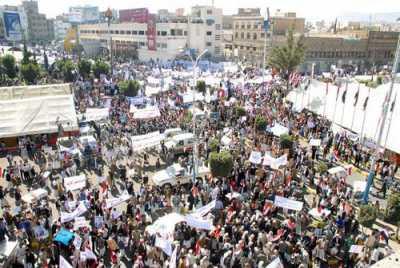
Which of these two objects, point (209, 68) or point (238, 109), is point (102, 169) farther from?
point (209, 68)

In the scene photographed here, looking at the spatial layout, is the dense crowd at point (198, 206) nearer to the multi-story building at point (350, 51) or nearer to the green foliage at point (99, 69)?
the green foliage at point (99, 69)

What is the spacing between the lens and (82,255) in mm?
12586

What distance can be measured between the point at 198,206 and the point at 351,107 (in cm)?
1636

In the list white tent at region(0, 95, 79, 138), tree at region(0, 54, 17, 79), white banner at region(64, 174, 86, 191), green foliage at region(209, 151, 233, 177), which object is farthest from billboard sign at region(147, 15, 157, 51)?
white banner at region(64, 174, 86, 191)

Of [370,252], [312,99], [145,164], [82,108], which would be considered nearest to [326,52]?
[312,99]

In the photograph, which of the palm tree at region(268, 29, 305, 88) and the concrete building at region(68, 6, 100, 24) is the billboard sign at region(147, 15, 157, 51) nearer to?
the palm tree at region(268, 29, 305, 88)

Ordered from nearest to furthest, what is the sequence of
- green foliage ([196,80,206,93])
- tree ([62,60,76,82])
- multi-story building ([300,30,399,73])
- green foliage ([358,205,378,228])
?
green foliage ([358,205,378,228]) → green foliage ([196,80,206,93]) → tree ([62,60,76,82]) → multi-story building ([300,30,399,73])

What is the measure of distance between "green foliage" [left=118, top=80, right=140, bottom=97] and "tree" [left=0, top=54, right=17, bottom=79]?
20.3 meters

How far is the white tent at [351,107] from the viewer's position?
23.8 meters

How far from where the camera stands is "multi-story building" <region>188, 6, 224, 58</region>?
78750 millimetres

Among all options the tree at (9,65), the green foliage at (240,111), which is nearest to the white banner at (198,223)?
the green foliage at (240,111)

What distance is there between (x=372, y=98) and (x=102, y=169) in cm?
1933

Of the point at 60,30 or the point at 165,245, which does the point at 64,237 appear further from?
the point at 60,30

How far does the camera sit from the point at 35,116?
26.4m
